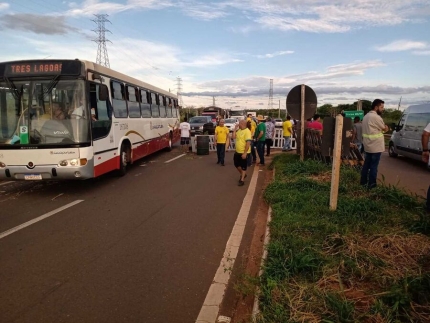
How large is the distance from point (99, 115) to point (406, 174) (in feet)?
30.6

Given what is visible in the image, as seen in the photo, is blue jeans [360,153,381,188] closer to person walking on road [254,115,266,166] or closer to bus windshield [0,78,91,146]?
person walking on road [254,115,266,166]

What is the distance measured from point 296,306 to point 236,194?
5.11 metres

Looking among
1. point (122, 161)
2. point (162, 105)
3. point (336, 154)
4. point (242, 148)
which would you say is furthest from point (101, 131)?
point (162, 105)

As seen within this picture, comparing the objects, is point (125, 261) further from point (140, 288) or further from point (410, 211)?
point (410, 211)

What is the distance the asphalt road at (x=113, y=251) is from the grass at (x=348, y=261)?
911mm

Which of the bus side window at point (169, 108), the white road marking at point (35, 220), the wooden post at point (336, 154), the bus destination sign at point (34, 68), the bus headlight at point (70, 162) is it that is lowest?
the white road marking at point (35, 220)

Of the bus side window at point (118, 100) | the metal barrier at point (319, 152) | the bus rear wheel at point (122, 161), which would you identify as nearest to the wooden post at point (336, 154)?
the metal barrier at point (319, 152)

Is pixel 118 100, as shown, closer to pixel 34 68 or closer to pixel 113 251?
pixel 34 68

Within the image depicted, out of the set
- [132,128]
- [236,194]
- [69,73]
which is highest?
[69,73]

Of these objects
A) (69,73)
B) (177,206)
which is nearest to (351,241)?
(177,206)

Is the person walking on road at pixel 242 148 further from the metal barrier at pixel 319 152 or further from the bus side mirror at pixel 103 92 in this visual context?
the bus side mirror at pixel 103 92

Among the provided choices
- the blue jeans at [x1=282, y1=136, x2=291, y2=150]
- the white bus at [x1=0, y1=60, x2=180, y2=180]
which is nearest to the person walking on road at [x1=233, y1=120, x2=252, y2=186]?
the white bus at [x1=0, y1=60, x2=180, y2=180]

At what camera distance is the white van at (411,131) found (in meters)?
11.7

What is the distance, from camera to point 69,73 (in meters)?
7.67
